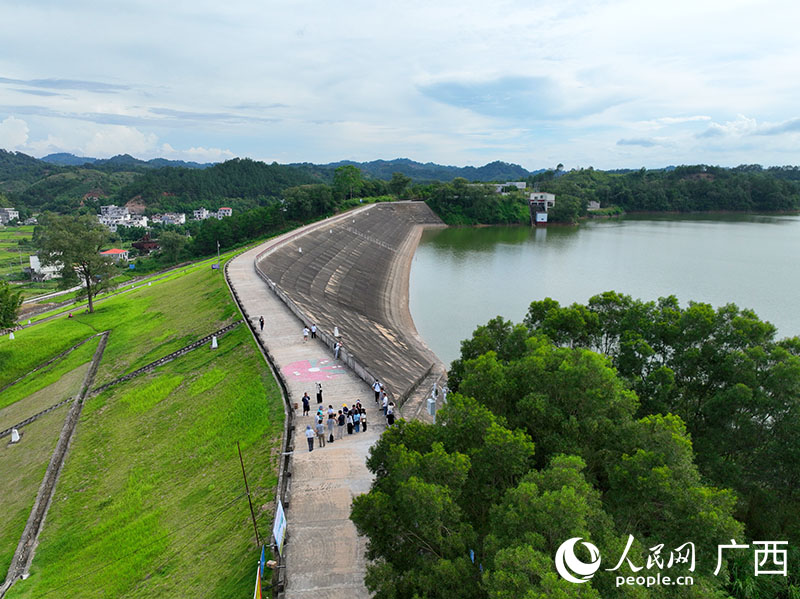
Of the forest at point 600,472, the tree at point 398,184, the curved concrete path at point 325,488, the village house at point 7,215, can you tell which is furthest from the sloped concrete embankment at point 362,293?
the village house at point 7,215

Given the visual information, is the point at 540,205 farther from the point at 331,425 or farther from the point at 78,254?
the point at 331,425

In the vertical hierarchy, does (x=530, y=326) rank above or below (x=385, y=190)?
below

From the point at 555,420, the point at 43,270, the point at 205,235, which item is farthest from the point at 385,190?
the point at 555,420

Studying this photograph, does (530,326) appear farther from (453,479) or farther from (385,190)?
(385,190)

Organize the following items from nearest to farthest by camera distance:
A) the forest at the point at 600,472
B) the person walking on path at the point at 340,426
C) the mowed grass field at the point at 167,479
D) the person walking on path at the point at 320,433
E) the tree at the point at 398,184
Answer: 1. the forest at the point at 600,472
2. the mowed grass field at the point at 167,479
3. the person walking on path at the point at 320,433
4. the person walking on path at the point at 340,426
5. the tree at the point at 398,184

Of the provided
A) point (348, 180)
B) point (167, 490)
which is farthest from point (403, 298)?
point (348, 180)

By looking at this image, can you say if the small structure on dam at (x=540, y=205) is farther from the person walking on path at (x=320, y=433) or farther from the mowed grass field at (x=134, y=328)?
the person walking on path at (x=320, y=433)
